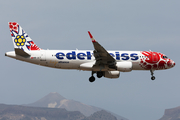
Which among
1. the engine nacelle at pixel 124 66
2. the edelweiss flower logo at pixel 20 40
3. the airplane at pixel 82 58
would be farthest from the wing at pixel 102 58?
the edelweiss flower logo at pixel 20 40

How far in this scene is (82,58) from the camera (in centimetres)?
4834

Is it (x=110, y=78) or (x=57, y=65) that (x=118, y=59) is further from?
(x=57, y=65)

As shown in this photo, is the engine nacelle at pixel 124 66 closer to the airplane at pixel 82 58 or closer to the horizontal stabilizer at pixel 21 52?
the airplane at pixel 82 58

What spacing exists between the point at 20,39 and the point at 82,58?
1120cm

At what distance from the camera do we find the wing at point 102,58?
4475cm

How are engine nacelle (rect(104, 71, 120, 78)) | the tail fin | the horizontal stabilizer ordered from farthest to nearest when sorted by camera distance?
engine nacelle (rect(104, 71, 120, 78)), the tail fin, the horizontal stabilizer

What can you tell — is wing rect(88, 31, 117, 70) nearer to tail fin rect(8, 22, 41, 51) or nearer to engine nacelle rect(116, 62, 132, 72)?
engine nacelle rect(116, 62, 132, 72)

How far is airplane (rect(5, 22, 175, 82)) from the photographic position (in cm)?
4772

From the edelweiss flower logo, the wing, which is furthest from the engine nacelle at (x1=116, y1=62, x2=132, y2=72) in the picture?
the edelweiss flower logo

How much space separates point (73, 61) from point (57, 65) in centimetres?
258

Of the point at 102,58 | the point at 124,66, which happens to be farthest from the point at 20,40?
the point at 124,66

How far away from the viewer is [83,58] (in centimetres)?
4838

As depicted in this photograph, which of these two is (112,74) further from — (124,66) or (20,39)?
(20,39)

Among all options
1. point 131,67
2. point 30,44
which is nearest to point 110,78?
point 131,67
